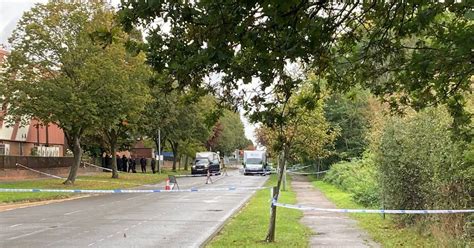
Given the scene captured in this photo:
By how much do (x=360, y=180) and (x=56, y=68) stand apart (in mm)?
16500

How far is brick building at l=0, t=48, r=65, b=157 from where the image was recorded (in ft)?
140

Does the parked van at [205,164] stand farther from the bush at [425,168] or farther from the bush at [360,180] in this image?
the bush at [425,168]

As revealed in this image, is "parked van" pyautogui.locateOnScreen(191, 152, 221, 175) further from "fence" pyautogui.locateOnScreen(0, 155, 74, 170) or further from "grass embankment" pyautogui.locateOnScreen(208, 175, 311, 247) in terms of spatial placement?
"grass embankment" pyautogui.locateOnScreen(208, 175, 311, 247)

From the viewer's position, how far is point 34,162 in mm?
37375

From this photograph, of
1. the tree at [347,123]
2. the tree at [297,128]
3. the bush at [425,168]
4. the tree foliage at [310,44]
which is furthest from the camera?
the tree at [347,123]

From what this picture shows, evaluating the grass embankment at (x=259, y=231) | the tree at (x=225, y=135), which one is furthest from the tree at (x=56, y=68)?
the tree at (x=225, y=135)

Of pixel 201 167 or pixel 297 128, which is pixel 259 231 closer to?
pixel 297 128

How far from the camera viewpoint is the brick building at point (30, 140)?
140 ft

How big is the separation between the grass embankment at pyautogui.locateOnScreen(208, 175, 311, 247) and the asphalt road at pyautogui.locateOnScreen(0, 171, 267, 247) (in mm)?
442

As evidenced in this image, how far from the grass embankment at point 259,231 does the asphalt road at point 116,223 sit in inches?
17.4

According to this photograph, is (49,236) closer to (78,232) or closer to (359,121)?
(78,232)

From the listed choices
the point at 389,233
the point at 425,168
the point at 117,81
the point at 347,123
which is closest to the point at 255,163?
the point at 347,123

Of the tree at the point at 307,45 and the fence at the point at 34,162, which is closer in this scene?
the tree at the point at 307,45

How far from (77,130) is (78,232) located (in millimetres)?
19668
